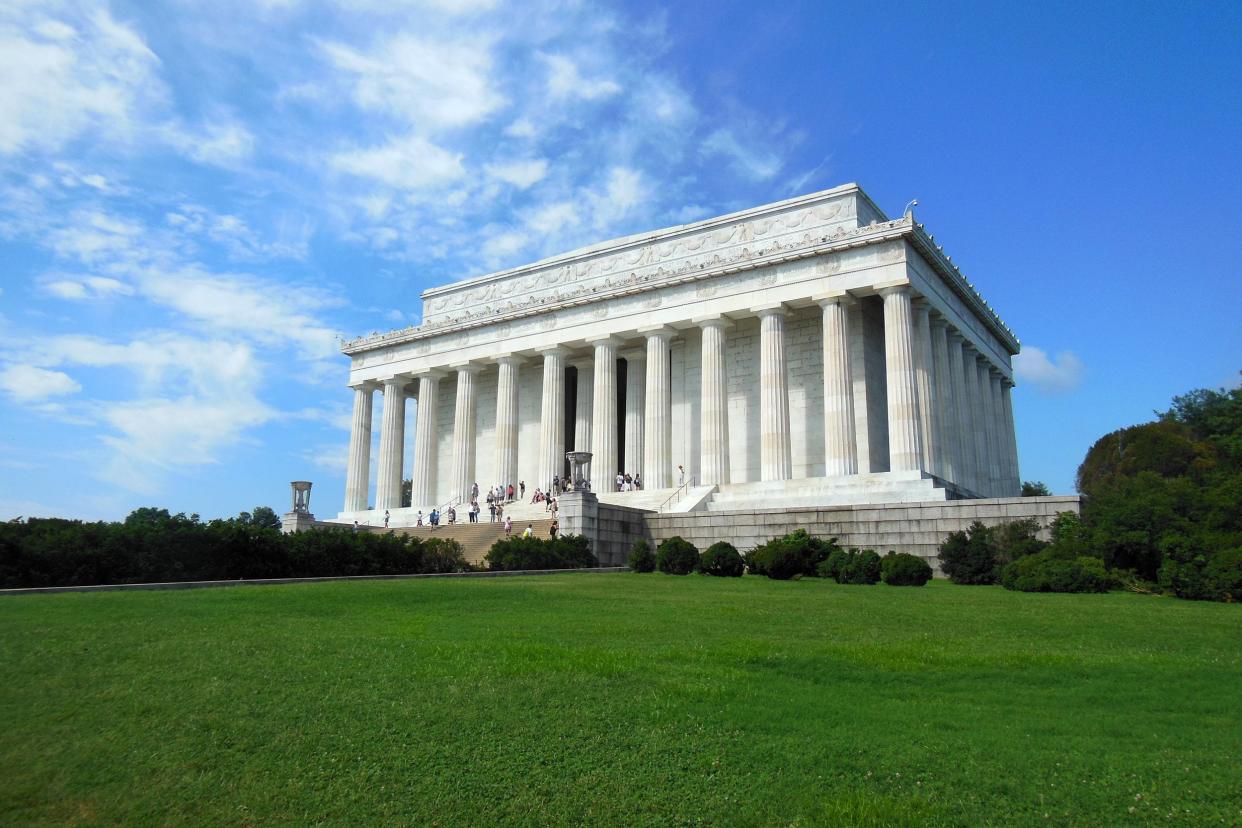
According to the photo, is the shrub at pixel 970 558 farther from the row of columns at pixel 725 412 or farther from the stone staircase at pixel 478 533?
the stone staircase at pixel 478 533

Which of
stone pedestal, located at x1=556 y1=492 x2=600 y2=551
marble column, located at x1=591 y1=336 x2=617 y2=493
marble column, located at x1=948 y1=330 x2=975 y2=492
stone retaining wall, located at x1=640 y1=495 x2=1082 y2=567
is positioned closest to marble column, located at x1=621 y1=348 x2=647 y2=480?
marble column, located at x1=591 y1=336 x2=617 y2=493

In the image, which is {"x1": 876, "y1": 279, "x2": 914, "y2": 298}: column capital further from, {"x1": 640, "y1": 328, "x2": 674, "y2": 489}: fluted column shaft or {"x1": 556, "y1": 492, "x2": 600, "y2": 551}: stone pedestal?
{"x1": 556, "y1": 492, "x2": 600, "y2": 551}: stone pedestal

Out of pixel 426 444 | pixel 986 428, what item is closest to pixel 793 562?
pixel 986 428

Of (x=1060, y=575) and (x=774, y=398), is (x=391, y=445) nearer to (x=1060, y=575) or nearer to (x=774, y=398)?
(x=774, y=398)

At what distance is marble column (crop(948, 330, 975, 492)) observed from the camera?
45.6m

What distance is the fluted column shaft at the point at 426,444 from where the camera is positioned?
56.1 m

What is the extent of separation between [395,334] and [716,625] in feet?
155

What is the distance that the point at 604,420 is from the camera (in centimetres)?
4834

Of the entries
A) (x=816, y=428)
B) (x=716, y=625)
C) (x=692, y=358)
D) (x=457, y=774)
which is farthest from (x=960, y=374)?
(x=457, y=774)

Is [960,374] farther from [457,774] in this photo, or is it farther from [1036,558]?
[457,774]

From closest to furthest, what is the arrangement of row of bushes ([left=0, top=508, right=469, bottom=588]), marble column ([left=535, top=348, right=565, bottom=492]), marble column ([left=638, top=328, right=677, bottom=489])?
1. row of bushes ([left=0, top=508, right=469, bottom=588])
2. marble column ([left=638, top=328, right=677, bottom=489])
3. marble column ([left=535, top=348, right=565, bottom=492])

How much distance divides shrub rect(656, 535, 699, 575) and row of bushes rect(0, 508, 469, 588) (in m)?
8.02

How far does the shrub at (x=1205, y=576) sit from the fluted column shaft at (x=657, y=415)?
28.1 metres

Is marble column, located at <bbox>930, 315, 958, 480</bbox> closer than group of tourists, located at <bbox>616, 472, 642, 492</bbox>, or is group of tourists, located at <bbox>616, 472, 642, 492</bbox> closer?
marble column, located at <bbox>930, 315, 958, 480</bbox>
